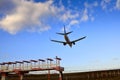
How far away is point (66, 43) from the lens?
48.4 metres

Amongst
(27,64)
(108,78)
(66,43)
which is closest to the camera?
(66,43)

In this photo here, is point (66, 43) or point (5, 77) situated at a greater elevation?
point (66, 43)

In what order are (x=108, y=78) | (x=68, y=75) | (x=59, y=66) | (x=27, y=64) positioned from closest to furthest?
1. (x=59, y=66)
2. (x=27, y=64)
3. (x=108, y=78)
4. (x=68, y=75)

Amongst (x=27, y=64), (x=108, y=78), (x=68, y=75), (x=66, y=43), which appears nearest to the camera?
(x=66, y=43)

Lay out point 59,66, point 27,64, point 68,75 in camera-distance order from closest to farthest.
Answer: point 59,66 → point 27,64 → point 68,75

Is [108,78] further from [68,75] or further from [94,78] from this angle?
[68,75]

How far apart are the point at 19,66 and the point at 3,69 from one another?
525cm

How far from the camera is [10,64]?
207 ft

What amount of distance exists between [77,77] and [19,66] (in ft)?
71.4

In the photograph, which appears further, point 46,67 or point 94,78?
point 94,78

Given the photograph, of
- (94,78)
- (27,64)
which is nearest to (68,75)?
(94,78)

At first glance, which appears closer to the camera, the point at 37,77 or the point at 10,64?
the point at 10,64

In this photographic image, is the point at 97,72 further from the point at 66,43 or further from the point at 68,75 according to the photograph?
the point at 66,43

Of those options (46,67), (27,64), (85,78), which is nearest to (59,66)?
(46,67)
